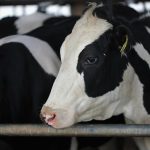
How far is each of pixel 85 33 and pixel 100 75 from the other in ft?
0.75

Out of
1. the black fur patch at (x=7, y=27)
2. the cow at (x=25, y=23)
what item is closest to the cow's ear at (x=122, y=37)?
the cow at (x=25, y=23)

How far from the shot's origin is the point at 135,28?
2.84 m

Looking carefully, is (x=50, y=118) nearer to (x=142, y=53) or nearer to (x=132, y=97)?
(x=132, y=97)

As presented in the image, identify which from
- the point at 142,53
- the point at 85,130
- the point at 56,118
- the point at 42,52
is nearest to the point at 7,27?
the point at 42,52

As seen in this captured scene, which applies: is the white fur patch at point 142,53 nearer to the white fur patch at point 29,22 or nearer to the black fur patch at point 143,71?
the black fur patch at point 143,71

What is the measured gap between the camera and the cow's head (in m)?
2.34

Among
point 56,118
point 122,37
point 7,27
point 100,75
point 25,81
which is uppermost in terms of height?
point 122,37

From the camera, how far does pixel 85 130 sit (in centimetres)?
213

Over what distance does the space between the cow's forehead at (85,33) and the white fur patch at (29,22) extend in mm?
1501

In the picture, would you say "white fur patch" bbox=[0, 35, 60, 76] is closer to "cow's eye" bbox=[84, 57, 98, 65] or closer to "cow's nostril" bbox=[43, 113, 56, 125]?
"cow's eye" bbox=[84, 57, 98, 65]

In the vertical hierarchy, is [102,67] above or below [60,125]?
above

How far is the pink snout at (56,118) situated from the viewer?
225cm

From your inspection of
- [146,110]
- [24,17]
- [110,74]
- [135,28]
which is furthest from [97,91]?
[24,17]

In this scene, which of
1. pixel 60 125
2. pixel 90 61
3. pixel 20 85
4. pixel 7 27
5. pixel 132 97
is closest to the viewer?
pixel 60 125
